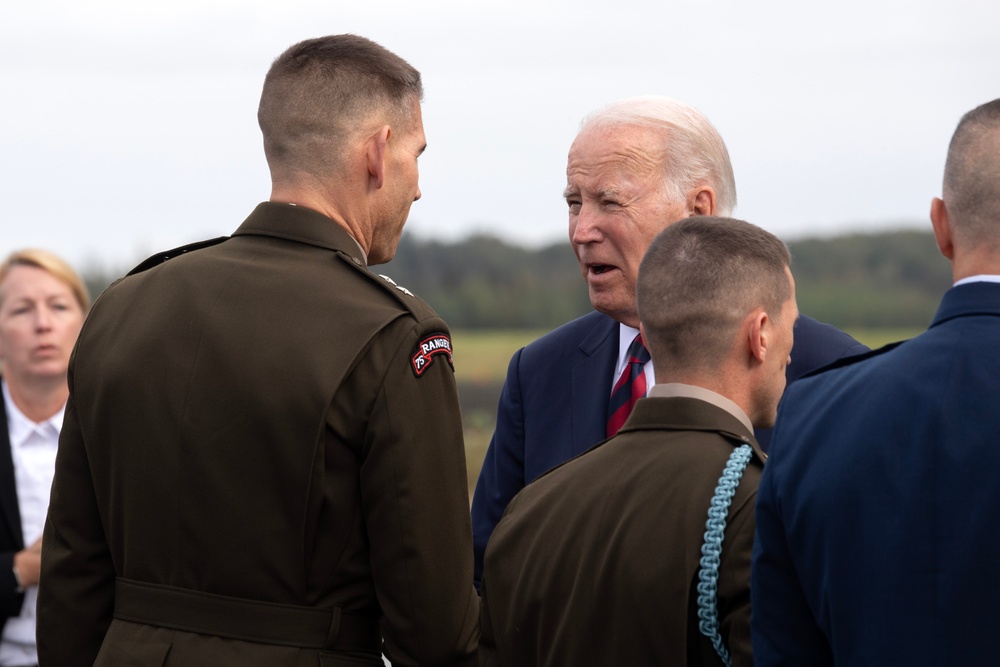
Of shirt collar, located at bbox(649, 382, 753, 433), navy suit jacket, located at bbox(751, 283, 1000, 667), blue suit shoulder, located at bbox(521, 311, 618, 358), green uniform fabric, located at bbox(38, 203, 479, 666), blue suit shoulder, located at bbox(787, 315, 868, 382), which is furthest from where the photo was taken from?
blue suit shoulder, located at bbox(521, 311, 618, 358)

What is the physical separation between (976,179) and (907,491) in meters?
0.62

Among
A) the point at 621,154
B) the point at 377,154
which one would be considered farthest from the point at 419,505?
the point at 621,154

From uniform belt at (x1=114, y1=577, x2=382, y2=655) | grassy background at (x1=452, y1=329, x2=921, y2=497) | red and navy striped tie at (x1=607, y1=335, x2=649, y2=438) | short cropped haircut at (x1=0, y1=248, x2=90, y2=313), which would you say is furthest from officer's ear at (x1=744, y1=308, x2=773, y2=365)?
grassy background at (x1=452, y1=329, x2=921, y2=497)

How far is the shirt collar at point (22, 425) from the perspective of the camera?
509 centimetres

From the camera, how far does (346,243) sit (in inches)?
120

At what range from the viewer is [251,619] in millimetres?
2812

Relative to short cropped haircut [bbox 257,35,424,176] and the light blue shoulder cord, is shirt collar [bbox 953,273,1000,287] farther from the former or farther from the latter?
short cropped haircut [bbox 257,35,424,176]

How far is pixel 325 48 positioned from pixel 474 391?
129 feet

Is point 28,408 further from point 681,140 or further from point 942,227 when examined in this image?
point 942,227

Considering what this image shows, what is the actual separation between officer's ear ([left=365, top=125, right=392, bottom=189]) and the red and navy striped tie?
1.10 m

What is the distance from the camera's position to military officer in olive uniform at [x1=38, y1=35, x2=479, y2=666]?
2.77 metres

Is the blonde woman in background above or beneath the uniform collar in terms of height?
beneath

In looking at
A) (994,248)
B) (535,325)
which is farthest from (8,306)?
(535,325)

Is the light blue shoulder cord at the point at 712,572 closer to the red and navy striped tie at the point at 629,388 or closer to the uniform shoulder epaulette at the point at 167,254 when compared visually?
the red and navy striped tie at the point at 629,388
